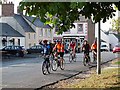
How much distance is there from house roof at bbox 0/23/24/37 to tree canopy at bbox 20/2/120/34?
4837 cm

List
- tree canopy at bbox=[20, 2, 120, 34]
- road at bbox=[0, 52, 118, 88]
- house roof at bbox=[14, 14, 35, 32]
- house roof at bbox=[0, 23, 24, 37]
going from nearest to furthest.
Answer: tree canopy at bbox=[20, 2, 120, 34] < road at bbox=[0, 52, 118, 88] < house roof at bbox=[0, 23, 24, 37] < house roof at bbox=[14, 14, 35, 32]

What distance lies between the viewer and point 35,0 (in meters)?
8.43

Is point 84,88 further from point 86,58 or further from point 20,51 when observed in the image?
point 20,51

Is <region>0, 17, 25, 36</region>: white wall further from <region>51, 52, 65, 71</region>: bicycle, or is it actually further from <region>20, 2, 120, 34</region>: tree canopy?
<region>20, 2, 120, 34</region>: tree canopy

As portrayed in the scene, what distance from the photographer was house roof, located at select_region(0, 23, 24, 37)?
198 feet

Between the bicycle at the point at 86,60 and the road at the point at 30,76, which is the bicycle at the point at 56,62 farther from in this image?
the bicycle at the point at 86,60

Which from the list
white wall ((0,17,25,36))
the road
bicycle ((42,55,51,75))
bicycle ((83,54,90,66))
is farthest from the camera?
white wall ((0,17,25,36))

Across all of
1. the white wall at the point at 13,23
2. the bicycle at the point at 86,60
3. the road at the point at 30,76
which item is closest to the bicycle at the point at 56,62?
the road at the point at 30,76

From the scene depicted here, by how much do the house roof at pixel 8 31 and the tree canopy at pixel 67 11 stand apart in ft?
159

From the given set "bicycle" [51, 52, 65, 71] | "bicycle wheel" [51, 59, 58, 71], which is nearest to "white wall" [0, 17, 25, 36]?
"bicycle" [51, 52, 65, 71]

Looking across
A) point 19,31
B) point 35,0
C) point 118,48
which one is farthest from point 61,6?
point 19,31

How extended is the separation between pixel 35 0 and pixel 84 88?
4.34 m

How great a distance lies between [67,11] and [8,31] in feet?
182

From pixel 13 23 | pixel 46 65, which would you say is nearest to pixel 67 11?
pixel 46 65
